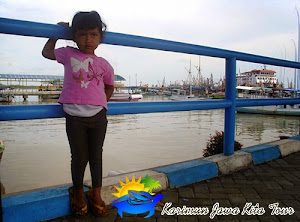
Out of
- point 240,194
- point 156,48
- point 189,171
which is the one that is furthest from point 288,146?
point 156,48

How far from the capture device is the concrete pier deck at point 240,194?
73.8 inches

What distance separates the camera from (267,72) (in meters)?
94.9

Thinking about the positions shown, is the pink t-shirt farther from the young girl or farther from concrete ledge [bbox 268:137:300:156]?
concrete ledge [bbox 268:137:300:156]

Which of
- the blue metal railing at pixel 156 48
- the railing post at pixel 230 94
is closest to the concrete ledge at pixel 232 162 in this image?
the blue metal railing at pixel 156 48

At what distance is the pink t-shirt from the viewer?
173cm

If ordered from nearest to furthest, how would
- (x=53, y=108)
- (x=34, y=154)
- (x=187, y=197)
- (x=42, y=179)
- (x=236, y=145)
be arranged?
(x=53, y=108) → (x=187, y=197) → (x=236, y=145) → (x=42, y=179) → (x=34, y=154)

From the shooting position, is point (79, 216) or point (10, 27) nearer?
point (10, 27)

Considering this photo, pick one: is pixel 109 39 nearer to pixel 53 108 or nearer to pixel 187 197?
pixel 53 108

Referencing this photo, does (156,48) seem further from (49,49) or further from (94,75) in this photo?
(49,49)

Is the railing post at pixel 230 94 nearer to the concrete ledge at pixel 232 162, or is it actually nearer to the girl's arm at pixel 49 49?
the concrete ledge at pixel 232 162

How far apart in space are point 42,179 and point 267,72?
100376mm

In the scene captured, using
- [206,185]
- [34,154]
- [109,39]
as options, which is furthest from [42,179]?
[109,39]

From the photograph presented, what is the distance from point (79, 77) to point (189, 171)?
140cm

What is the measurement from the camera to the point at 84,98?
1.74 meters
